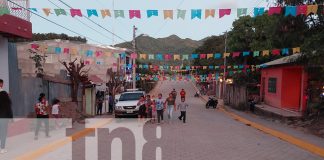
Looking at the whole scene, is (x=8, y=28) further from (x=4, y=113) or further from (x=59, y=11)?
(x=4, y=113)

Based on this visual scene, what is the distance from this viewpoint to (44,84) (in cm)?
1903

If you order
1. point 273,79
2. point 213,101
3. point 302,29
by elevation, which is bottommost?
point 213,101

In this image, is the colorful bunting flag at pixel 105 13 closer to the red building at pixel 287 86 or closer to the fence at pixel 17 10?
the fence at pixel 17 10

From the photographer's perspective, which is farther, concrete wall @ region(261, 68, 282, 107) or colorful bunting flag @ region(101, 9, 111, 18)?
concrete wall @ region(261, 68, 282, 107)

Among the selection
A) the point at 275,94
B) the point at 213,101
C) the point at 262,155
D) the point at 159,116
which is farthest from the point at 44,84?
the point at 213,101

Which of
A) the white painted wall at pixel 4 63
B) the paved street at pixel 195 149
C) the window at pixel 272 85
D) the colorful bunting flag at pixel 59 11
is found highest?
the colorful bunting flag at pixel 59 11

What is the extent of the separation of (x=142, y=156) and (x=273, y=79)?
22.8 m

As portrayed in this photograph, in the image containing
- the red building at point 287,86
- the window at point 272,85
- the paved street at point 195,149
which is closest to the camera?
the paved street at point 195,149

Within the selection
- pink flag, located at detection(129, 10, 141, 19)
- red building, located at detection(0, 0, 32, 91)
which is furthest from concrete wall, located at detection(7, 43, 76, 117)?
pink flag, located at detection(129, 10, 141, 19)

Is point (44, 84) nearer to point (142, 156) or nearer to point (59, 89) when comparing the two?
point (59, 89)

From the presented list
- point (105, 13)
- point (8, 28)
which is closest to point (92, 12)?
point (105, 13)

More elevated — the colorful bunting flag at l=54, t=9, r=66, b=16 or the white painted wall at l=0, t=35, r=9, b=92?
the colorful bunting flag at l=54, t=9, r=66, b=16

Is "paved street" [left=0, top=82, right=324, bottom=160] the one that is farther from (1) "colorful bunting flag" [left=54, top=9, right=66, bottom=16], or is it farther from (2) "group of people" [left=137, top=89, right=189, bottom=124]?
(2) "group of people" [left=137, top=89, right=189, bottom=124]

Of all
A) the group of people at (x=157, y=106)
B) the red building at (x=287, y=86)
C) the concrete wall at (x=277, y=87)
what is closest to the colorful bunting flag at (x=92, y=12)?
the group of people at (x=157, y=106)
